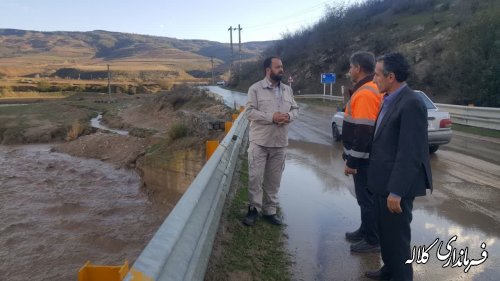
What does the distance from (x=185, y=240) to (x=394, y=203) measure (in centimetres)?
160

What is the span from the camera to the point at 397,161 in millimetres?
3152

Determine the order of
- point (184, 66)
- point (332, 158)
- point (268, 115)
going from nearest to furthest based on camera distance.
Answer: point (268, 115) → point (332, 158) → point (184, 66)

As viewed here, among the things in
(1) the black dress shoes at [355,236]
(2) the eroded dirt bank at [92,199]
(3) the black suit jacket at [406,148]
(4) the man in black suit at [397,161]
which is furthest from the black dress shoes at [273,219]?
(2) the eroded dirt bank at [92,199]

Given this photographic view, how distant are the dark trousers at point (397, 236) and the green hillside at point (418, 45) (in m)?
18.3

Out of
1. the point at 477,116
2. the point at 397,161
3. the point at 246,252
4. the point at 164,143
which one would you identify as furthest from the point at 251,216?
the point at 477,116

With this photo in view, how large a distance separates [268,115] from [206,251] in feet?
6.56

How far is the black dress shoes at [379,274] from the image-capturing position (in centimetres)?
379

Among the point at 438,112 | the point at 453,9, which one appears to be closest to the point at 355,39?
the point at 453,9

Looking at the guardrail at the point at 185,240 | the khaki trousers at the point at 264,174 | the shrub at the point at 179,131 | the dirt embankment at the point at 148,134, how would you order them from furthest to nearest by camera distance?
the shrub at the point at 179,131 → the dirt embankment at the point at 148,134 → the khaki trousers at the point at 264,174 → the guardrail at the point at 185,240

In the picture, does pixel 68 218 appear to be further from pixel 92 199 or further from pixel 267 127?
pixel 267 127

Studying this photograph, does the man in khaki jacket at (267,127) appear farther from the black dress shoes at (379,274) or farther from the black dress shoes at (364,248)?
the black dress shoes at (379,274)

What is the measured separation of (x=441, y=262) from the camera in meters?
→ 4.15

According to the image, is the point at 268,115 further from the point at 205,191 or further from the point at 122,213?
the point at 122,213

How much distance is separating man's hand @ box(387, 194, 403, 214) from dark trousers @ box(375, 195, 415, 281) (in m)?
0.09
